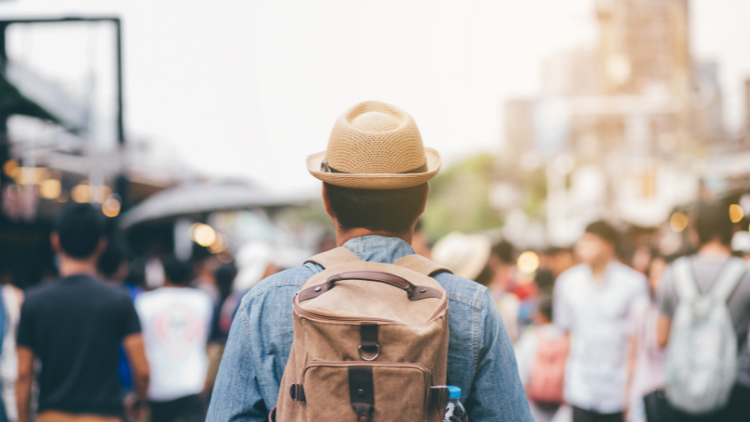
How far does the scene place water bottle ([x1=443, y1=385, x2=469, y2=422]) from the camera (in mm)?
1420

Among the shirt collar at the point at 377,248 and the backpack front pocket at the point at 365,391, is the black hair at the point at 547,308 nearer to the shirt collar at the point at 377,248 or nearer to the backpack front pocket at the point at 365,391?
the shirt collar at the point at 377,248

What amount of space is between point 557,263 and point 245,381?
8498 mm

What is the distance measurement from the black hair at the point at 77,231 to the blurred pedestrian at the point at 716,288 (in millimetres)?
3573

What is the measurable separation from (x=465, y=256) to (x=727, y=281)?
2028 millimetres

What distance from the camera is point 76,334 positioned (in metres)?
3.28

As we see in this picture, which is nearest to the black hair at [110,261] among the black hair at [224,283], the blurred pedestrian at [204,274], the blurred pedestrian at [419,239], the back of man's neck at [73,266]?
the black hair at [224,283]

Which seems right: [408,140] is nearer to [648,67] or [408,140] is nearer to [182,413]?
[182,413]

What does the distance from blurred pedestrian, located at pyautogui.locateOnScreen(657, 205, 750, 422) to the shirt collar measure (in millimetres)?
3015

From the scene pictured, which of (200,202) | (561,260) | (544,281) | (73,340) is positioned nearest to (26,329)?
(73,340)

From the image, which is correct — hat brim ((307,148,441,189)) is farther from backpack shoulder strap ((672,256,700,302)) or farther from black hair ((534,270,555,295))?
black hair ((534,270,555,295))

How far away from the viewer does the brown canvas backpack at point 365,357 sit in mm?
1317

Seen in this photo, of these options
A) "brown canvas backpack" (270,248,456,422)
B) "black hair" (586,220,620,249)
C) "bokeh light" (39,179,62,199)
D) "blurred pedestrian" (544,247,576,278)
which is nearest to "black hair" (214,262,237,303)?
"black hair" (586,220,620,249)

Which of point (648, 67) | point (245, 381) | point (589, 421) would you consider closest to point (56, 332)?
point (245, 381)

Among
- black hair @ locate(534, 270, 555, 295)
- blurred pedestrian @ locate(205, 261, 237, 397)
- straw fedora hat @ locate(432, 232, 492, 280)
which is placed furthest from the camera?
black hair @ locate(534, 270, 555, 295)
